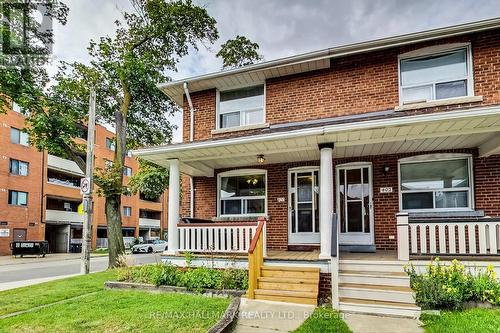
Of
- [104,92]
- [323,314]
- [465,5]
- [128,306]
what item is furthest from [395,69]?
[104,92]

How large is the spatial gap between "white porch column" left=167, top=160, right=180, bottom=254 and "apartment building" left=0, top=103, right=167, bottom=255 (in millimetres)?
19022

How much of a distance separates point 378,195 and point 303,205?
2.05 metres

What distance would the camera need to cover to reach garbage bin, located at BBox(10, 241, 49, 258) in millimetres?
22844

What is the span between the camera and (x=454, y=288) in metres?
5.89

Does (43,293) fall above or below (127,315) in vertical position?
below

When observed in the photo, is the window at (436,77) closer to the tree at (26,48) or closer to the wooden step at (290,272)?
the wooden step at (290,272)

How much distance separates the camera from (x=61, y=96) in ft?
45.8

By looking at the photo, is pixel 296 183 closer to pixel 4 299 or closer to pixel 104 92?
pixel 4 299

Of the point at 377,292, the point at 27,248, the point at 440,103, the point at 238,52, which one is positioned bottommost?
the point at 27,248

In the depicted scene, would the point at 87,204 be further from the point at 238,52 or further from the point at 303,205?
the point at 238,52

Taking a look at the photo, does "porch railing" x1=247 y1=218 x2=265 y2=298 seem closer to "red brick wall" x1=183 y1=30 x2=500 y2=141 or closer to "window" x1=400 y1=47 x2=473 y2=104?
"red brick wall" x1=183 y1=30 x2=500 y2=141

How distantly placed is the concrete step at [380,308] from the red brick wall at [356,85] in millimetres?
4951

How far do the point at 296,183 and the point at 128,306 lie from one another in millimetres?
5449

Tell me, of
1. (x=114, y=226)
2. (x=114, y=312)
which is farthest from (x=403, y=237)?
(x=114, y=226)
